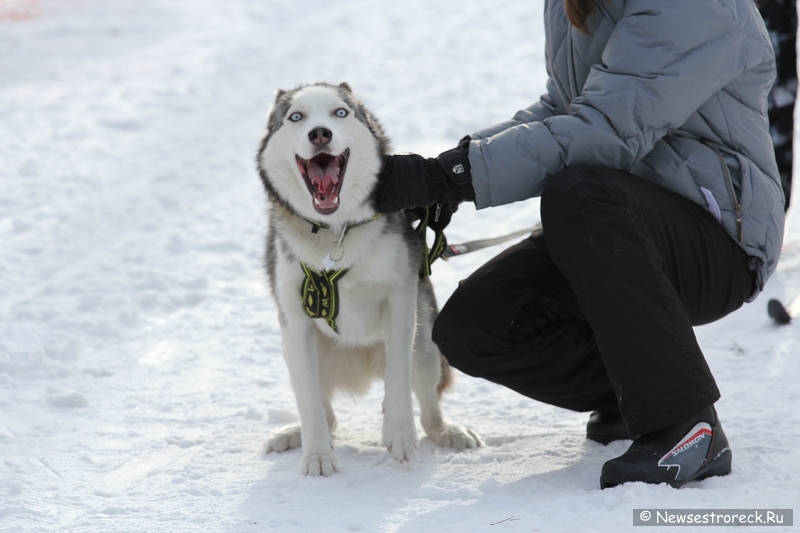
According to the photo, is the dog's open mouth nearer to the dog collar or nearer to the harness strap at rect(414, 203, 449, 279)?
the dog collar

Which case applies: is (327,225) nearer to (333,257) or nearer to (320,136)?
(333,257)

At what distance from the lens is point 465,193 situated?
2416 mm

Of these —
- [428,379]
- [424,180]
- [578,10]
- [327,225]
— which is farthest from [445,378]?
[578,10]

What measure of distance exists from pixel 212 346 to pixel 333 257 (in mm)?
1398

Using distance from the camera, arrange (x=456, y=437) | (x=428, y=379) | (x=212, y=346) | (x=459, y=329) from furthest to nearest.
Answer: (x=212, y=346) → (x=428, y=379) → (x=456, y=437) → (x=459, y=329)

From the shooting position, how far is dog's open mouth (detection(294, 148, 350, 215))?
2521 millimetres

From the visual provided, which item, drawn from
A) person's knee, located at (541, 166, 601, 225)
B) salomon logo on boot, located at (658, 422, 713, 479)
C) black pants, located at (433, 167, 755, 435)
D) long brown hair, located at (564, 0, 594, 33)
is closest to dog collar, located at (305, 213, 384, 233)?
black pants, located at (433, 167, 755, 435)

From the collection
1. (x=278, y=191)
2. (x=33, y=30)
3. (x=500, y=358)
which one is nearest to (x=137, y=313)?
(x=278, y=191)

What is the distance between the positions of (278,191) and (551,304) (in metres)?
0.95

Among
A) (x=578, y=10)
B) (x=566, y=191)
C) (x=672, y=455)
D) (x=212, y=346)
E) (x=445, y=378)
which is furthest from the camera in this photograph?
(x=212, y=346)

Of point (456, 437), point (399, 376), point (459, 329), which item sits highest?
point (459, 329)

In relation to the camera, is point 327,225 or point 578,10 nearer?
point 578,10

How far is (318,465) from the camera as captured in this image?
2.53m

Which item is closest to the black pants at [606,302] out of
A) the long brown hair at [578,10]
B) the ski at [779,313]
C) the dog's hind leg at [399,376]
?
the dog's hind leg at [399,376]
